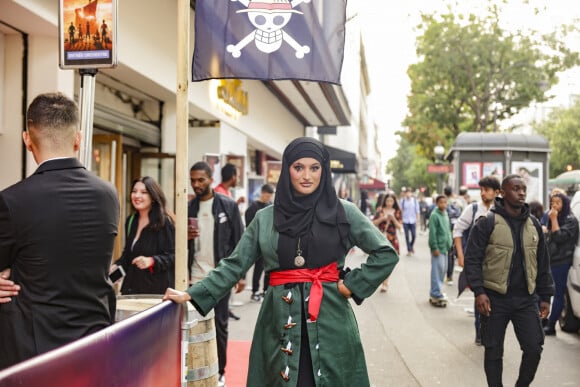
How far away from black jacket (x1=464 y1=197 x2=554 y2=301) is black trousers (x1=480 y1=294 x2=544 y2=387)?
0.11 metres

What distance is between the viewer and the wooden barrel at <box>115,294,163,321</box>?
399 centimetres

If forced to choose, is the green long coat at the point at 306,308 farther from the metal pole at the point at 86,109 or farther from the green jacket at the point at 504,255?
the green jacket at the point at 504,255

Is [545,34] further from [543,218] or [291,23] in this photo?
[291,23]

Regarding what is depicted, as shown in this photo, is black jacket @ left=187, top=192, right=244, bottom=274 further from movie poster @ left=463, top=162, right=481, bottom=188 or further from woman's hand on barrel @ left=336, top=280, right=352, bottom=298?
→ movie poster @ left=463, top=162, right=481, bottom=188

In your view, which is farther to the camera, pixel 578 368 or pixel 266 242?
pixel 578 368

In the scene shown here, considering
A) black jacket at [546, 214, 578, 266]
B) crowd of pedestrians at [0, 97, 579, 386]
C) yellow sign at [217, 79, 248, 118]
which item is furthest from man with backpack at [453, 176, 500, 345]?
yellow sign at [217, 79, 248, 118]

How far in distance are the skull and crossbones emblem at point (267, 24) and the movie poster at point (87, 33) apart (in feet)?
3.36

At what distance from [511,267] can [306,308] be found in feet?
8.65

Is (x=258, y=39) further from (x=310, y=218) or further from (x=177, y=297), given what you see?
(x=177, y=297)

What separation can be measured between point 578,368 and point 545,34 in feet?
95.5

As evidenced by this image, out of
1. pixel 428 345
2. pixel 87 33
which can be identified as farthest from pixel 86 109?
pixel 428 345

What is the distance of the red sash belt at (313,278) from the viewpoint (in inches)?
136

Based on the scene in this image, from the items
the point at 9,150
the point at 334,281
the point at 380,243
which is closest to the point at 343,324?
the point at 334,281

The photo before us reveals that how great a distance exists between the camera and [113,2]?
14.2ft
